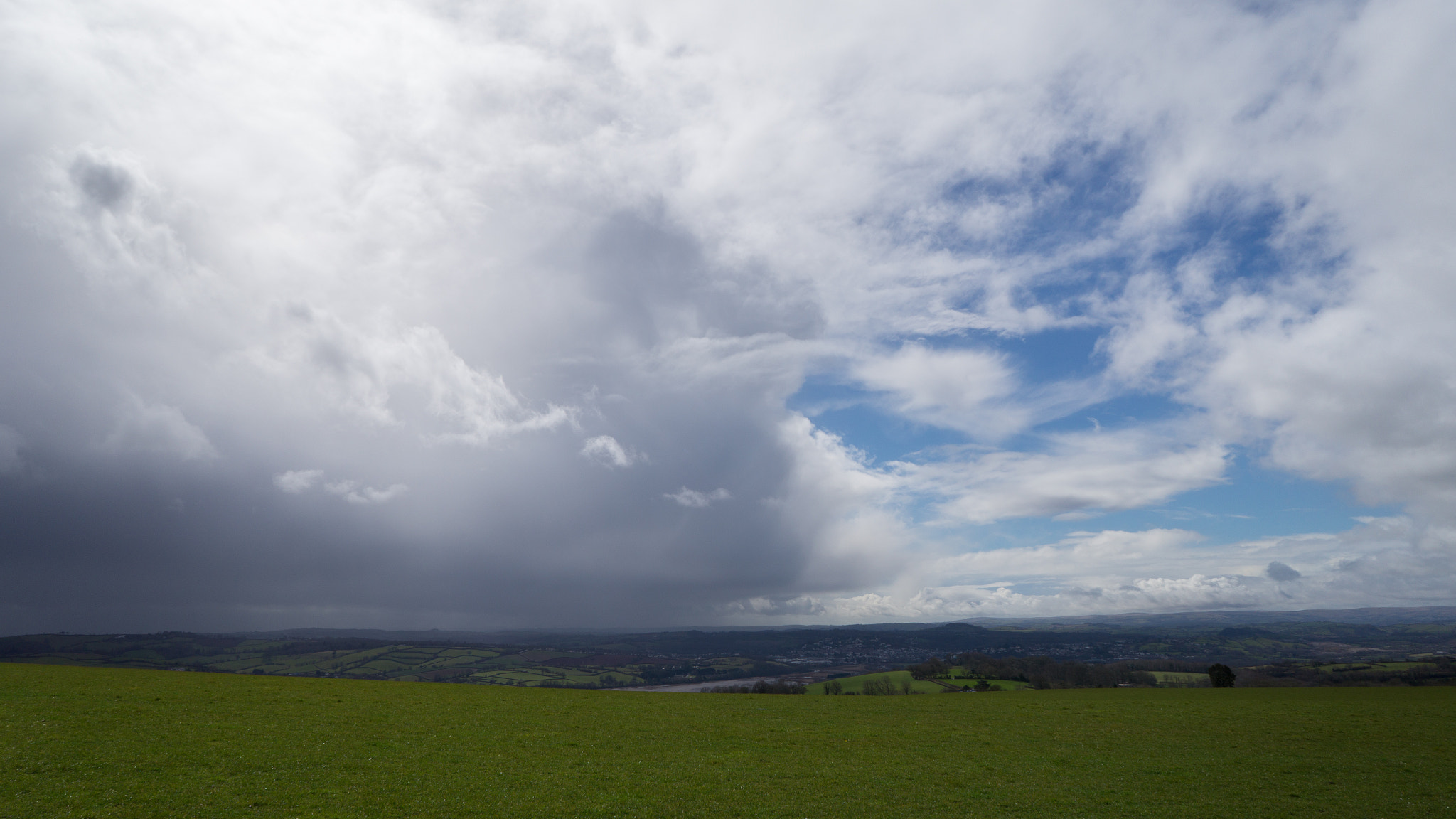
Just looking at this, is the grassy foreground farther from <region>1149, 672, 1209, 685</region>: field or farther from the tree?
<region>1149, 672, 1209, 685</region>: field

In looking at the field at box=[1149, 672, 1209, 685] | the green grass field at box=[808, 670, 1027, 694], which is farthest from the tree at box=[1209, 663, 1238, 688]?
the field at box=[1149, 672, 1209, 685]

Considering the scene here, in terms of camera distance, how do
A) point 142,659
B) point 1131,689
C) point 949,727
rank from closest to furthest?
point 949,727, point 1131,689, point 142,659

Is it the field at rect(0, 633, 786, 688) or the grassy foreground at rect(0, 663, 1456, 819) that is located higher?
the grassy foreground at rect(0, 663, 1456, 819)

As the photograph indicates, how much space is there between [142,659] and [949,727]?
219480 mm

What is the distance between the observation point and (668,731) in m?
34.9

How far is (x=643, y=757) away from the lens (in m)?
A: 28.1

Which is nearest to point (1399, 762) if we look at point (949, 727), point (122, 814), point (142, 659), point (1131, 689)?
point (949, 727)

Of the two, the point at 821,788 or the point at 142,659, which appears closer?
the point at 821,788

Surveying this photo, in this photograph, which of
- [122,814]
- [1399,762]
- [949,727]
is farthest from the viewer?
[949,727]

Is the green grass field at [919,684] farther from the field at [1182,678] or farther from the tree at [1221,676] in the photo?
the field at [1182,678]

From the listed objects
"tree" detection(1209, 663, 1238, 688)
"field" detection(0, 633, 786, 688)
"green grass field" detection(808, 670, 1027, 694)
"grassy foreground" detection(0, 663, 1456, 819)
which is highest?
"grassy foreground" detection(0, 663, 1456, 819)

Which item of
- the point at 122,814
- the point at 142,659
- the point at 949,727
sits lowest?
the point at 142,659

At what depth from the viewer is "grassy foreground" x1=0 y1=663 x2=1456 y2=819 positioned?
20125 millimetres

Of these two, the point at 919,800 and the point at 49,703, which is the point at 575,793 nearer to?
the point at 919,800
